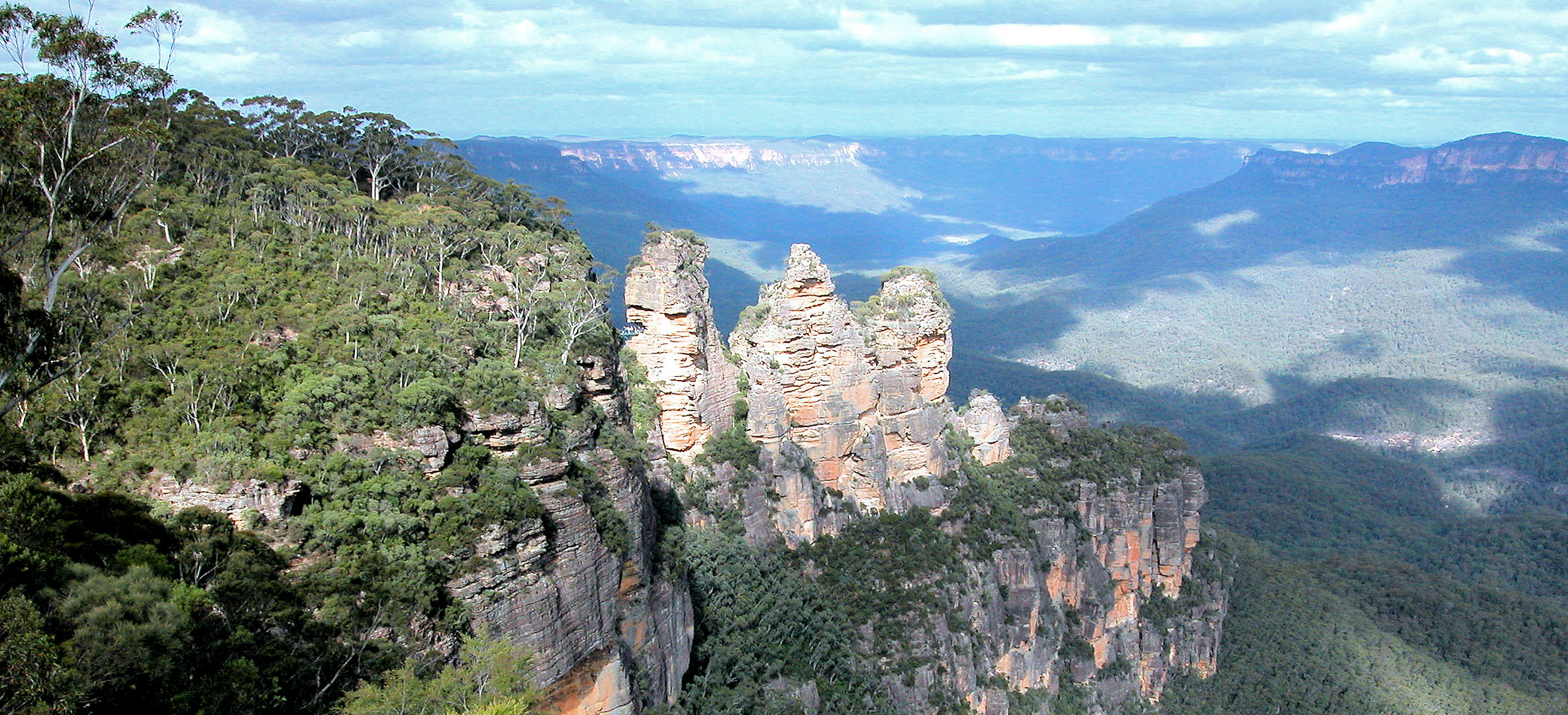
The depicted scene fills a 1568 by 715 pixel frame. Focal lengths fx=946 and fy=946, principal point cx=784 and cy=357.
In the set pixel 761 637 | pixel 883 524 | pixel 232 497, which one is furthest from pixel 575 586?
pixel 883 524

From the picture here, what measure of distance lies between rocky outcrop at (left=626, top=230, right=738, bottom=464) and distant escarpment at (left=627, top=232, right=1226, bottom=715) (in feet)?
0.27

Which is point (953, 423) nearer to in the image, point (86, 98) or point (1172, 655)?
point (1172, 655)

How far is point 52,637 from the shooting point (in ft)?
41.9

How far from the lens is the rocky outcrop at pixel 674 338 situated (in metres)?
35.3

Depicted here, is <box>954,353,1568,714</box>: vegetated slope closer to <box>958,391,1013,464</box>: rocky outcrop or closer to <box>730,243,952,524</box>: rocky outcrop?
<box>958,391,1013,464</box>: rocky outcrop

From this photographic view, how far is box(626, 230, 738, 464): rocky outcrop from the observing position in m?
35.3

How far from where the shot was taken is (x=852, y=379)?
40.5 m

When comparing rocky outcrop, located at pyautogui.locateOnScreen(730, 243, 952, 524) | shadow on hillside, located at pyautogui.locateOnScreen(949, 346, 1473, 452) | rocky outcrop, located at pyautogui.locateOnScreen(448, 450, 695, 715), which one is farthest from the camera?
shadow on hillside, located at pyautogui.locateOnScreen(949, 346, 1473, 452)

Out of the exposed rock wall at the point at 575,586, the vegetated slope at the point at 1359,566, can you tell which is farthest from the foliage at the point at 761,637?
the vegetated slope at the point at 1359,566

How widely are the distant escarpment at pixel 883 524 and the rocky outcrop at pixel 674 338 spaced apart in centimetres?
8

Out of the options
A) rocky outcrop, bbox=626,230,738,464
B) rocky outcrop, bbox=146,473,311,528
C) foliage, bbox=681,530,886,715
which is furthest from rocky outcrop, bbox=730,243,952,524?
rocky outcrop, bbox=146,473,311,528

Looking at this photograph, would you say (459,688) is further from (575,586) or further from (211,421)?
(211,421)

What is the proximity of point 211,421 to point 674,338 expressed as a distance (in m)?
17.7

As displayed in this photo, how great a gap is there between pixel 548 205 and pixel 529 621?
26.6 metres
